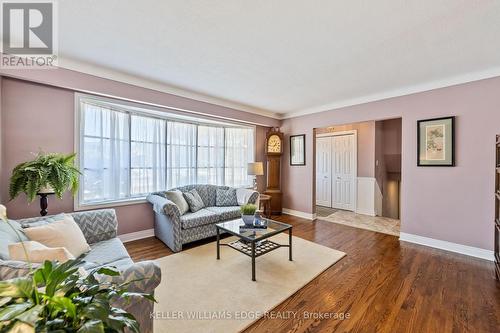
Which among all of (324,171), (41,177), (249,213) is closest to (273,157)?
(324,171)

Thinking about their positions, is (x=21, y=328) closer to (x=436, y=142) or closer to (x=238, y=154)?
(x=436, y=142)

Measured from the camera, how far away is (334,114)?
Answer: 14.8 ft

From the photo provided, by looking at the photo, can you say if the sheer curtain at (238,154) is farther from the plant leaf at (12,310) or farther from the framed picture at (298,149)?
the plant leaf at (12,310)

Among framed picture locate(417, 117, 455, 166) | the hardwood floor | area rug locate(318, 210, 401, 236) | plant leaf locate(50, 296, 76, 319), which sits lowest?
the hardwood floor

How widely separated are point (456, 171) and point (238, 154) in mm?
3911

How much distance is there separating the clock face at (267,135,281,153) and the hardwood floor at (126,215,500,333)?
2.78m

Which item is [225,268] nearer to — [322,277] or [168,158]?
[322,277]

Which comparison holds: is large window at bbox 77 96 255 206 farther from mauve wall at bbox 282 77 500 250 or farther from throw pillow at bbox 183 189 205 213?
mauve wall at bbox 282 77 500 250

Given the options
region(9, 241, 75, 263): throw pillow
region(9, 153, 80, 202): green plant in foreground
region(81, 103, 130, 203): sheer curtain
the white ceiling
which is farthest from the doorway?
region(9, 241, 75, 263): throw pillow

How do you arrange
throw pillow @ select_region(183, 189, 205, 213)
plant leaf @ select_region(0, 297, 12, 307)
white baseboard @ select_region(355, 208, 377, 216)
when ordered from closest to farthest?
plant leaf @ select_region(0, 297, 12, 307) → throw pillow @ select_region(183, 189, 205, 213) → white baseboard @ select_region(355, 208, 377, 216)

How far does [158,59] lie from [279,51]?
4.77 ft

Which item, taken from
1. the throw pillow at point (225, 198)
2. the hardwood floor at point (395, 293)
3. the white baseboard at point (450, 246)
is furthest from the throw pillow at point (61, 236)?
the white baseboard at point (450, 246)

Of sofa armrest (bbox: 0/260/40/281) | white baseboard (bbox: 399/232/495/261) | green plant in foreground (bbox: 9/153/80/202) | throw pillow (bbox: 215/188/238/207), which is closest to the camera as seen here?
sofa armrest (bbox: 0/260/40/281)

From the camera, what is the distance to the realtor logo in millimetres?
1847
